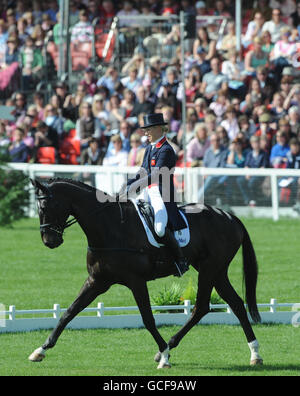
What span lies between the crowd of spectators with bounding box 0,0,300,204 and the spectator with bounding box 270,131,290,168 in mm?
20

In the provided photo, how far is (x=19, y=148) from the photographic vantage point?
2317cm

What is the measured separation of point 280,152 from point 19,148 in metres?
5.73

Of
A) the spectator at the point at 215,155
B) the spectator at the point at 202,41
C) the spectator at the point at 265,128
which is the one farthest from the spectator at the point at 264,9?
the spectator at the point at 215,155

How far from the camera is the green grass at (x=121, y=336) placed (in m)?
10.1

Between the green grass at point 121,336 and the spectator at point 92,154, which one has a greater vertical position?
the spectator at point 92,154

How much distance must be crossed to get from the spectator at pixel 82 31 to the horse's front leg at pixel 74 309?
1648 centimetres

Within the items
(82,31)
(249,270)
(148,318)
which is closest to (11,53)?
(82,31)

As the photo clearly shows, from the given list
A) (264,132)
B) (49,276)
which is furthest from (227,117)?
(49,276)

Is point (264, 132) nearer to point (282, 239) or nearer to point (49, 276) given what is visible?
point (282, 239)

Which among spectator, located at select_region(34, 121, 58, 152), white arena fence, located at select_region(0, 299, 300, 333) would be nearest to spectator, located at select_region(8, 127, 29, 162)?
spectator, located at select_region(34, 121, 58, 152)

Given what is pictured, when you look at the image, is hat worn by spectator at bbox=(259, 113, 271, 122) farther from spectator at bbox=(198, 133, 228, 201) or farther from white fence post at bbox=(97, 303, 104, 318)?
white fence post at bbox=(97, 303, 104, 318)

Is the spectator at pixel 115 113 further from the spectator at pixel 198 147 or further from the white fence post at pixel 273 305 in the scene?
the white fence post at pixel 273 305

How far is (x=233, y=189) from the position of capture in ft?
68.3

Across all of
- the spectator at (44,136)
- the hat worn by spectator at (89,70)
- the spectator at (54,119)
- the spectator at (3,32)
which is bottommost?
the spectator at (44,136)
